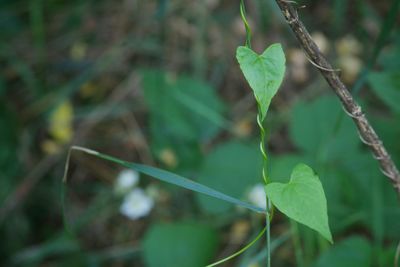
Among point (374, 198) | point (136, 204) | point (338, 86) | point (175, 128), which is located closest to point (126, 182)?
point (136, 204)

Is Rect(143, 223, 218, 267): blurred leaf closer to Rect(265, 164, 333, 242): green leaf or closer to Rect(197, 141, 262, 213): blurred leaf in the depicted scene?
Rect(197, 141, 262, 213): blurred leaf

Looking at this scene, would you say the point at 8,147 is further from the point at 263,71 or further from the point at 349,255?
the point at 263,71

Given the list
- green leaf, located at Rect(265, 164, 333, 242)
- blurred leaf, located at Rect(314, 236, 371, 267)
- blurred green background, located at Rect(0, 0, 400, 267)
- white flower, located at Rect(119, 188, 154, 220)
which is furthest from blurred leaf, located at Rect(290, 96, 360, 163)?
green leaf, located at Rect(265, 164, 333, 242)

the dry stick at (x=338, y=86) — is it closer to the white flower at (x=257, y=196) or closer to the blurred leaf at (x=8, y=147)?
the white flower at (x=257, y=196)

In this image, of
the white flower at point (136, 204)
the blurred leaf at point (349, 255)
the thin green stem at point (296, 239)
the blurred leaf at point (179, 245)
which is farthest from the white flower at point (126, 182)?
the blurred leaf at point (349, 255)

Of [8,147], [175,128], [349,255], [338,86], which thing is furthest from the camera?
[8,147]

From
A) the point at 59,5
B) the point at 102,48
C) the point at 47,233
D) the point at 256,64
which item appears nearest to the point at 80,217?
the point at 47,233

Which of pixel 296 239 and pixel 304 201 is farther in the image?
pixel 296 239
